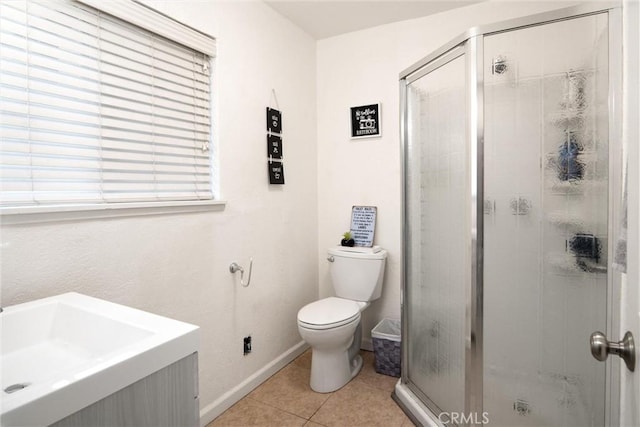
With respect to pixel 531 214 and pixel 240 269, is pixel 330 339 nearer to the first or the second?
pixel 240 269

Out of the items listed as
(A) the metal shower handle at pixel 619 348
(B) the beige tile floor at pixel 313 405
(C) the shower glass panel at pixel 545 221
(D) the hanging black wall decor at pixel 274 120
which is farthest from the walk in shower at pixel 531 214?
(D) the hanging black wall decor at pixel 274 120

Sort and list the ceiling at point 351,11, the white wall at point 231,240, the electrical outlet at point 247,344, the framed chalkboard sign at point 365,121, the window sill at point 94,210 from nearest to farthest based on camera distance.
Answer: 1. the window sill at point 94,210
2. the white wall at point 231,240
3. the electrical outlet at point 247,344
4. the ceiling at point 351,11
5. the framed chalkboard sign at point 365,121

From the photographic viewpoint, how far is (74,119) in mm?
1299

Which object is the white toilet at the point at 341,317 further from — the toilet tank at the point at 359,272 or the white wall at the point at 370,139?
the white wall at the point at 370,139

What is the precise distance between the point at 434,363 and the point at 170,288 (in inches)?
52.8

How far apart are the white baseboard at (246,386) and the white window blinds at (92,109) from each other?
3.57ft

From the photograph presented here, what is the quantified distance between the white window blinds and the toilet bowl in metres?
0.94

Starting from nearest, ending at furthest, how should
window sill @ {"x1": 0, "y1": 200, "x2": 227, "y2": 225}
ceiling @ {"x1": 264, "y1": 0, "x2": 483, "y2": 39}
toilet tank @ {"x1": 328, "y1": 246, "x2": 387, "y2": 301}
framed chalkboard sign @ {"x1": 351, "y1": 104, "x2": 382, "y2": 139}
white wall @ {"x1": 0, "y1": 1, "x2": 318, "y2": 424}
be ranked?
window sill @ {"x1": 0, "y1": 200, "x2": 227, "y2": 225}
white wall @ {"x1": 0, "y1": 1, "x2": 318, "y2": 424}
ceiling @ {"x1": 264, "y1": 0, "x2": 483, "y2": 39}
toilet tank @ {"x1": 328, "y1": 246, "x2": 387, "y2": 301}
framed chalkboard sign @ {"x1": 351, "y1": 104, "x2": 382, "y2": 139}

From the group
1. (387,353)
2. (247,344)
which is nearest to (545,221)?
(387,353)

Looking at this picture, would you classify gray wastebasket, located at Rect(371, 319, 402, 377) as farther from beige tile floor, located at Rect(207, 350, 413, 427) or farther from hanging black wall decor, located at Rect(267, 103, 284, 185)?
hanging black wall decor, located at Rect(267, 103, 284, 185)

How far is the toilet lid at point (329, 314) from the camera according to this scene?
6.49ft

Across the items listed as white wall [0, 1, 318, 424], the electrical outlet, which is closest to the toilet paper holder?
white wall [0, 1, 318, 424]

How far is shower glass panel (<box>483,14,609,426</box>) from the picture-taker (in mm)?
1314

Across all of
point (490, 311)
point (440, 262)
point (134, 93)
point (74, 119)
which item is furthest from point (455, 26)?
point (74, 119)
